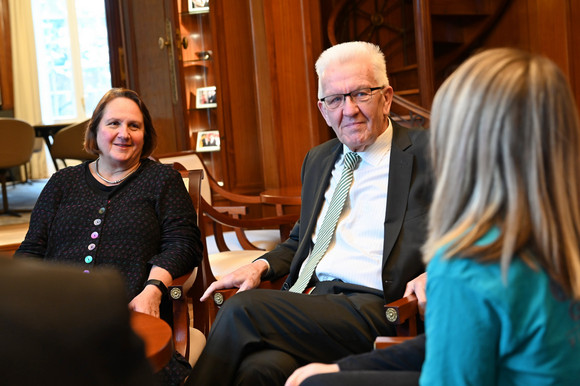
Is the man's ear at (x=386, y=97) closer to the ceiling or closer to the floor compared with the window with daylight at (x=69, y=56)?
closer to the floor

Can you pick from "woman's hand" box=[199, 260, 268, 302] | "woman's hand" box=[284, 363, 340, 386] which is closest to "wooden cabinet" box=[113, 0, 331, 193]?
"woman's hand" box=[199, 260, 268, 302]

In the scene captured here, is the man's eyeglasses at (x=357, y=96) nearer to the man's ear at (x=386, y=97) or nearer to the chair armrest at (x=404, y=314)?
the man's ear at (x=386, y=97)

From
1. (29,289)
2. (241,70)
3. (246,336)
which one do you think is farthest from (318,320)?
(241,70)

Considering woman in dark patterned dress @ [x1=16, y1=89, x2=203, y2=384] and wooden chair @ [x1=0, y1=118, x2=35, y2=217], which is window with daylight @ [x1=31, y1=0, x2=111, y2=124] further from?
woman in dark patterned dress @ [x1=16, y1=89, x2=203, y2=384]

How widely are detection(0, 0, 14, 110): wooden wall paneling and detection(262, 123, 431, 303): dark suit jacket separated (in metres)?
9.65

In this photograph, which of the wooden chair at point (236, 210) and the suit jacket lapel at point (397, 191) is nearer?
the suit jacket lapel at point (397, 191)

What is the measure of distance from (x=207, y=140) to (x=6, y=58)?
6626 millimetres

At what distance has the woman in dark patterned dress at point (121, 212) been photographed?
2.52 meters

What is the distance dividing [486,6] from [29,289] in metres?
7.51

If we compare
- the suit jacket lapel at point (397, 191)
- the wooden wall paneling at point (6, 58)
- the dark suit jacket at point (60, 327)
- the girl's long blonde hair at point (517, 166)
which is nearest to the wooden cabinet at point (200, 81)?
the suit jacket lapel at point (397, 191)

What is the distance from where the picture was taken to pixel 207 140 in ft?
19.9

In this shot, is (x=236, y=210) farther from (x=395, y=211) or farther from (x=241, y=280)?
(x=395, y=211)

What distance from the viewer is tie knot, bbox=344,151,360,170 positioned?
2426mm

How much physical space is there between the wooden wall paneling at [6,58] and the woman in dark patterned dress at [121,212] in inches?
360
